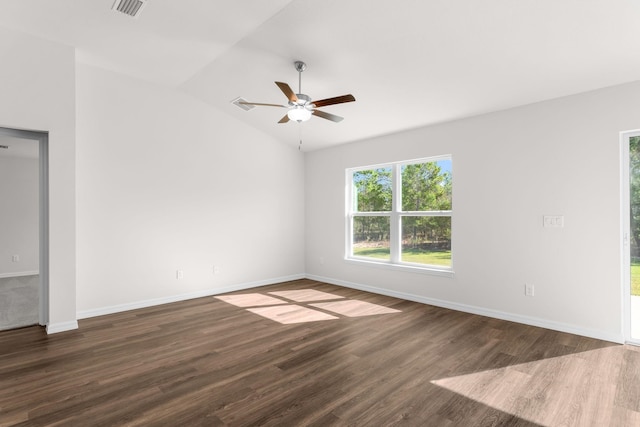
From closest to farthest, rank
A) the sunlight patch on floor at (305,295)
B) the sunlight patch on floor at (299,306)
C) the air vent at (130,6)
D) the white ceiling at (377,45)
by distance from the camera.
Result: the white ceiling at (377,45), the air vent at (130,6), the sunlight patch on floor at (299,306), the sunlight patch on floor at (305,295)

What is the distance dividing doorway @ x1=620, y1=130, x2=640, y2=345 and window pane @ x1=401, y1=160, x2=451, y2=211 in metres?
1.81

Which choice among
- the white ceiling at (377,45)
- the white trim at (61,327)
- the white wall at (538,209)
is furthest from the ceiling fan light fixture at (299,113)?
the white trim at (61,327)

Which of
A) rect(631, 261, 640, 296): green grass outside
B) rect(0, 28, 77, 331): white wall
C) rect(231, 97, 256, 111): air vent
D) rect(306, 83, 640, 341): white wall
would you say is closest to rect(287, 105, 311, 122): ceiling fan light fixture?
rect(231, 97, 256, 111): air vent

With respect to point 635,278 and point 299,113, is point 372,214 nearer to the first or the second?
point 299,113

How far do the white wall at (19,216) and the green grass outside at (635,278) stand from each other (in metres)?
6.27

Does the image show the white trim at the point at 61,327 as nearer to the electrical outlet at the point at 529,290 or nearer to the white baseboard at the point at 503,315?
the white baseboard at the point at 503,315

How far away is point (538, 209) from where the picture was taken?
3.67 m

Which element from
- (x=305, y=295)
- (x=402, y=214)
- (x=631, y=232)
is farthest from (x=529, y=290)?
(x=305, y=295)

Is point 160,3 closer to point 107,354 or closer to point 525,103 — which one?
point 107,354

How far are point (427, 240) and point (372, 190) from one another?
130cm

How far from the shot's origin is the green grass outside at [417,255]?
15.2 feet

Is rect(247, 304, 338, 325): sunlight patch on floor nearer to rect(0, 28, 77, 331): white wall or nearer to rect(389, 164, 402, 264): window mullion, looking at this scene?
rect(389, 164, 402, 264): window mullion

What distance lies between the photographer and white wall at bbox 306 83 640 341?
325 cm

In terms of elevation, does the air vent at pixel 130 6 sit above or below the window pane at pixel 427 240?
above
